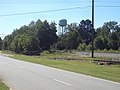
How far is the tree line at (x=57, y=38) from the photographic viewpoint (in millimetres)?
111312

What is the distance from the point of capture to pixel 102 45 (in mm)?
121750

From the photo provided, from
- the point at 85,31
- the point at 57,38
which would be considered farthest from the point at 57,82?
the point at 85,31

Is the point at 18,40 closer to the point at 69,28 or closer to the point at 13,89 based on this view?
the point at 69,28

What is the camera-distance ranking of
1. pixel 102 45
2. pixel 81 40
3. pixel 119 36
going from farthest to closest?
1. pixel 81 40
2. pixel 119 36
3. pixel 102 45

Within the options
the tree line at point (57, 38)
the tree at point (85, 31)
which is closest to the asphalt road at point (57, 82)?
the tree line at point (57, 38)

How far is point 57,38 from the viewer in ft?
478

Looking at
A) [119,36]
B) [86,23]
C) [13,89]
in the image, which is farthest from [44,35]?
[13,89]

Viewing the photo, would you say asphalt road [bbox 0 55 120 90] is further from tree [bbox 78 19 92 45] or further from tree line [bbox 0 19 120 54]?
tree [bbox 78 19 92 45]

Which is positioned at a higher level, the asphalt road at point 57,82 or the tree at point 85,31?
the tree at point 85,31

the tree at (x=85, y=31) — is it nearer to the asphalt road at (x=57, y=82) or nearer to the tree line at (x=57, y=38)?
the tree line at (x=57, y=38)

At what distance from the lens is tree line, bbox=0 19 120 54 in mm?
111312

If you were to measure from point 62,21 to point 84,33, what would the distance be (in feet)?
55.5

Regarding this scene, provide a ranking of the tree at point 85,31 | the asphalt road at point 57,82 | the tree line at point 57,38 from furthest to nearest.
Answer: the tree at point 85,31
the tree line at point 57,38
the asphalt road at point 57,82

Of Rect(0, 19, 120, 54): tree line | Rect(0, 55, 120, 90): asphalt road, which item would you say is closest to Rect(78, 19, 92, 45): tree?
Rect(0, 19, 120, 54): tree line
